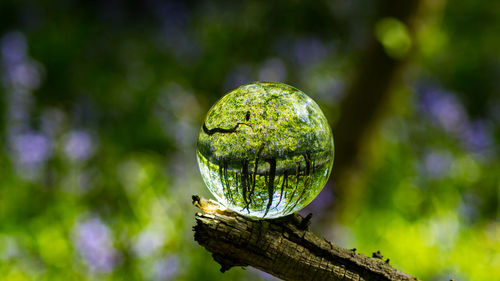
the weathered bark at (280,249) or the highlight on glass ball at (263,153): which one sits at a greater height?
the highlight on glass ball at (263,153)

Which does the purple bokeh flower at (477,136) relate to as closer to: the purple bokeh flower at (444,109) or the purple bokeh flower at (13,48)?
the purple bokeh flower at (444,109)

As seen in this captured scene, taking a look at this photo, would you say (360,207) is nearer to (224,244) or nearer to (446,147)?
(446,147)

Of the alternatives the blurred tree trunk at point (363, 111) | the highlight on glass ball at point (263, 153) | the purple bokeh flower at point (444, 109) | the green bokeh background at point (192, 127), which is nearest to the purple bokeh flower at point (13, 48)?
the green bokeh background at point (192, 127)

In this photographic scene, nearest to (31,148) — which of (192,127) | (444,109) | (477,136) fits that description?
(192,127)

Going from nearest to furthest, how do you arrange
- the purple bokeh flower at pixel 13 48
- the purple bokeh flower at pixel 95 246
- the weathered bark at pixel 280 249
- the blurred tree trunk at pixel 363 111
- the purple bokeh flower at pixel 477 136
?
the weathered bark at pixel 280 249
the purple bokeh flower at pixel 95 246
the blurred tree trunk at pixel 363 111
the purple bokeh flower at pixel 13 48
the purple bokeh flower at pixel 477 136

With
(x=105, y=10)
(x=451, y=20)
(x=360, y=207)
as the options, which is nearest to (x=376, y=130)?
(x=360, y=207)

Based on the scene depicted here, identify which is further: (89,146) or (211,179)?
(89,146)

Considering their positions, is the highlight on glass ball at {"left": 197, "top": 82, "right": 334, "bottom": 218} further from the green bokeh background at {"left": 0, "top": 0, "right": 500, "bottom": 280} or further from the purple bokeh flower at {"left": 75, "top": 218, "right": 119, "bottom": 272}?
the purple bokeh flower at {"left": 75, "top": 218, "right": 119, "bottom": 272}
